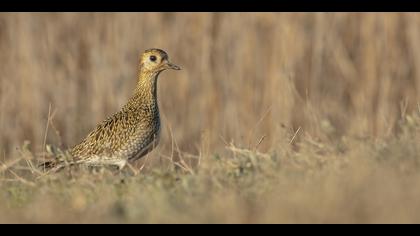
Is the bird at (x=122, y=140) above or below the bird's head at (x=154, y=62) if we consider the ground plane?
below

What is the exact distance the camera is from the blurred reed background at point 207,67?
430 inches

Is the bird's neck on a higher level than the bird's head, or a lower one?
lower

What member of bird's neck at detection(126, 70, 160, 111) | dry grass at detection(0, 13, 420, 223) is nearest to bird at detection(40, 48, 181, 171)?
bird's neck at detection(126, 70, 160, 111)

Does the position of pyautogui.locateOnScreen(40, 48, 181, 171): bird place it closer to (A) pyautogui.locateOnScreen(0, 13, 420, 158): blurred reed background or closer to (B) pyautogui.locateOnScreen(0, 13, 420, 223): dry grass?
(B) pyautogui.locateOnScreen(0, 13, 420, 223): dry grass

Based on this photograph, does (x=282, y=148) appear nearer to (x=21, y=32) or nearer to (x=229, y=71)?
(x=229, y=71)

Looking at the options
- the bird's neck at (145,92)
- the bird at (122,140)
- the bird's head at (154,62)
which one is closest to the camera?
the bird at (122,140)

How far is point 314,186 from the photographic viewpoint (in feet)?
13.6

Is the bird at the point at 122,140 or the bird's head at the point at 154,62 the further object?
the bird's head at the point at 154,62

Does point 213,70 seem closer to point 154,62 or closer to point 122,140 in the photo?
point 154,62

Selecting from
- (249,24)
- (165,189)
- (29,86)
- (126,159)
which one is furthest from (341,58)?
(165,189)

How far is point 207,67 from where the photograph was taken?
11070 mm

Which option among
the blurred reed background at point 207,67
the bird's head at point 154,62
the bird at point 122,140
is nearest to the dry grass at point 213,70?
the blurred reed background at point 207,67

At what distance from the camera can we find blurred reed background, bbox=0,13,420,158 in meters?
10.9

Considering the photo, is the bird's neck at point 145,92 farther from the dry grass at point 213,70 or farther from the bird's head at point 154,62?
the dry grass at point 213,70
